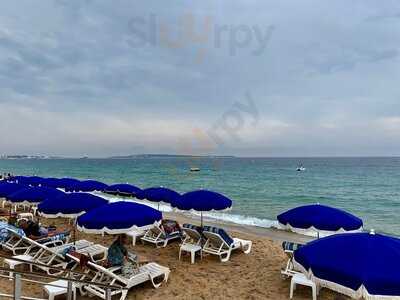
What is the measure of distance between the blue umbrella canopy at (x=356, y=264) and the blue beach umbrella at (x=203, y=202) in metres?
4.27

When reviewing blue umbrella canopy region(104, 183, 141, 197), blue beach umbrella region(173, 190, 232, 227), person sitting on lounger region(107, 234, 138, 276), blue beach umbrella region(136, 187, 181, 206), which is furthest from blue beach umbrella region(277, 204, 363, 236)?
blue umbrella canopy region(104, 183, 141, 197)

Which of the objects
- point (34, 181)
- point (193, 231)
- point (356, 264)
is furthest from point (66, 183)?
point (356, 264)

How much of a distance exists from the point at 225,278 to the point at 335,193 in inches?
1264

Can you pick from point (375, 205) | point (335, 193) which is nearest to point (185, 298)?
point (375, 205)

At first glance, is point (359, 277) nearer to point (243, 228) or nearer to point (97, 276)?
point (97, 276)

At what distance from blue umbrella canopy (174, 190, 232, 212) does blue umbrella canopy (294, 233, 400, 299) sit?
14.0 ft

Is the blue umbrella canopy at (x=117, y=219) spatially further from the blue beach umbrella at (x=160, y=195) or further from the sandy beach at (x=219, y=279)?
the blue beach umbrella at (x=160, y=195)

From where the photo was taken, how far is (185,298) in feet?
19.4

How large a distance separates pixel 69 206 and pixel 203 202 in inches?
121

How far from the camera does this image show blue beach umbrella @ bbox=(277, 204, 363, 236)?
576 cm

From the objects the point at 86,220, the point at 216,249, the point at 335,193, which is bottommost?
the point at 335,193

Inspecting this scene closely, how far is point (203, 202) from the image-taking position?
7.87m

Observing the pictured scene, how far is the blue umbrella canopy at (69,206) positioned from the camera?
705 cm

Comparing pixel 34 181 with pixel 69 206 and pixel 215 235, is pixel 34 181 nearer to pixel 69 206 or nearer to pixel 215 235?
pixel 69 206
